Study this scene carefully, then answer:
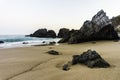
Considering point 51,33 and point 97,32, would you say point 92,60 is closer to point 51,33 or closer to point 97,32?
point 97,32

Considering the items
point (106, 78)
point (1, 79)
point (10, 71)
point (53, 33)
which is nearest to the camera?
point (106, 78)

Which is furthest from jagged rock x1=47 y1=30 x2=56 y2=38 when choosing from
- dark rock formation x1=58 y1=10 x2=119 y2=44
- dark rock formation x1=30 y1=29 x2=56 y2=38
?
dark rock formation x1=58 y1=10 x2=119 y2=44

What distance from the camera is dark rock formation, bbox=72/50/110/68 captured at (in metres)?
7.15

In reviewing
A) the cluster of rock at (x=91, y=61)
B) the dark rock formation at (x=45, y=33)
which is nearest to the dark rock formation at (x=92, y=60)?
the cluster of rock at (x=91, y=61)

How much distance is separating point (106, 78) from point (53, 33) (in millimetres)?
67816

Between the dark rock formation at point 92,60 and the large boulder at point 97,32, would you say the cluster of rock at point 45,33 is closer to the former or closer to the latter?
the large boulder at point 97,32

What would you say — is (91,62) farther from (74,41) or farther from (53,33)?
(53,33)

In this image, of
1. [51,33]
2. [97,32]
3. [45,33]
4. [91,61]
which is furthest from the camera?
[45,33]

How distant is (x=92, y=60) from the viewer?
7.46 m

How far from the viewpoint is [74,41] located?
22891mm

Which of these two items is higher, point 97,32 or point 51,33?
point 51,33

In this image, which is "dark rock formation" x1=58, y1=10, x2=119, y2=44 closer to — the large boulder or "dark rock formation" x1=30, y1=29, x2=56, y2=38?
the large boulder

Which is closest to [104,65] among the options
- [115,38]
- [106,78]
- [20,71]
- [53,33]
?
[106,78]

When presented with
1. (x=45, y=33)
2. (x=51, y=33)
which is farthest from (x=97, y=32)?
(x=45, y=33)
